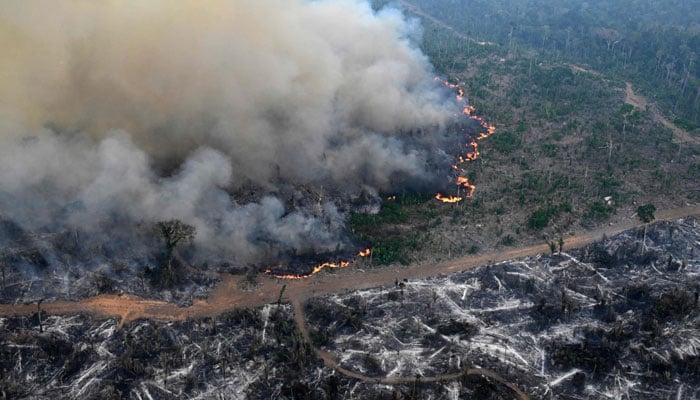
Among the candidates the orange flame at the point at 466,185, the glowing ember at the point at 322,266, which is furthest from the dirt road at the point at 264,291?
the orange flame at the point at 466,185

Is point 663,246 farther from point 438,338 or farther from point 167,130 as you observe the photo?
point 167,130

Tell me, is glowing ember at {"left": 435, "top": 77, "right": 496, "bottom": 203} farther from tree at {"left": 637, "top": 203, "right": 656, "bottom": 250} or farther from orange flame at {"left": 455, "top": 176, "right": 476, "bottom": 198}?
tree at {"left": 637, "top": 203, "right": 656, "bottom": 250}

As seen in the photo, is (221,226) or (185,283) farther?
(221,226)

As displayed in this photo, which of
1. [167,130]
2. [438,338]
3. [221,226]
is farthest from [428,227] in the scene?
[167,130]

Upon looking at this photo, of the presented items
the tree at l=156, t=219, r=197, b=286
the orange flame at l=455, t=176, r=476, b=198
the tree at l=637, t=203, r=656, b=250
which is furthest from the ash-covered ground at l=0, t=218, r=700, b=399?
the orange flame at l=455, t=176, r=476, b=198

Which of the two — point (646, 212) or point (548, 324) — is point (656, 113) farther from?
point (548, 324)

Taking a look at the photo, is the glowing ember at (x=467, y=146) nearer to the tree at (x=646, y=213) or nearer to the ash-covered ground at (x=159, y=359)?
the tree at (x=646, y=213)
